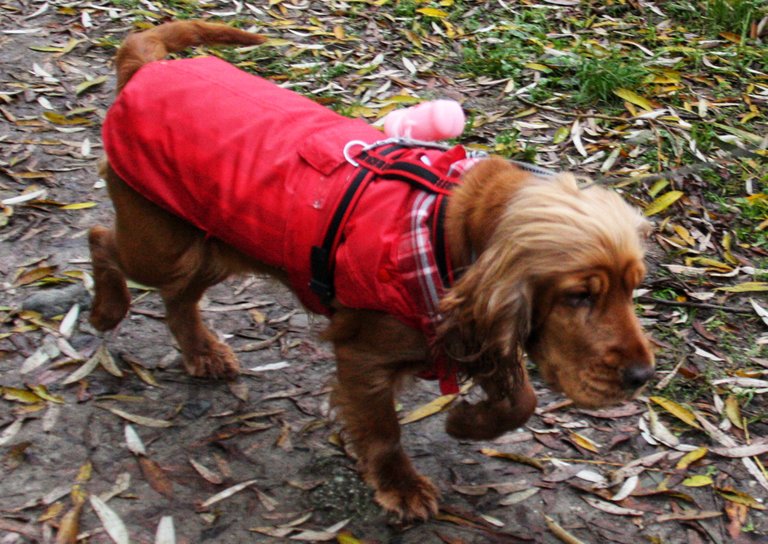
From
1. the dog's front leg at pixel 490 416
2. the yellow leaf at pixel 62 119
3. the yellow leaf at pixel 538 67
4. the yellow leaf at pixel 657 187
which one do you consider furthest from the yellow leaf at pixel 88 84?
the dog's front leg at pixel 490 416

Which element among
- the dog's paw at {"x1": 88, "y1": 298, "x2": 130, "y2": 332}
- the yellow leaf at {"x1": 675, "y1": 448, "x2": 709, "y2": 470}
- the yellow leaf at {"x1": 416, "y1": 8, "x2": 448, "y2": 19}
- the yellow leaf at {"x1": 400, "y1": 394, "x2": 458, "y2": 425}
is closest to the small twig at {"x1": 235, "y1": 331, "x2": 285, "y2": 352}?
the dog's paw at {"x1": 88, "y1": 298, "x2": 130, "y2": 332}

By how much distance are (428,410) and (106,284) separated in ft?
5.11

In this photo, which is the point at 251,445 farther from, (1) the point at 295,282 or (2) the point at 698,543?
(2) the point at 698,543

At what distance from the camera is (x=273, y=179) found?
323 centimetres

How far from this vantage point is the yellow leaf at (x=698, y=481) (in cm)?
372

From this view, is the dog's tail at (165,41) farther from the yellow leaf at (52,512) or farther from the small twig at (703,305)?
the small twig at (703,305)

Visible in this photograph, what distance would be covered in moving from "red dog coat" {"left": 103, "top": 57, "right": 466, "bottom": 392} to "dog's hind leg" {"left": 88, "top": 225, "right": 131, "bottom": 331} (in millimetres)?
601

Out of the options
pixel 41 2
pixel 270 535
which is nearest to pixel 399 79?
pixel 41 2

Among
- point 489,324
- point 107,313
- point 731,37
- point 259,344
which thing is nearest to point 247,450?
point 259,344

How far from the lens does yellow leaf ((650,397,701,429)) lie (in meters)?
3.97

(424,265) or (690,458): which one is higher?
(424,265)

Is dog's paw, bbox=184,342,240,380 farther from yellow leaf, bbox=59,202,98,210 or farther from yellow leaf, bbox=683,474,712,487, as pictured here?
yellow leaf, bbox=683,474,712,487

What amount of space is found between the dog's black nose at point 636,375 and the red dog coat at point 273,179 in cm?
61

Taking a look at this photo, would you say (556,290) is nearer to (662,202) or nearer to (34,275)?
(662,202)
